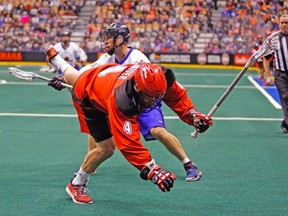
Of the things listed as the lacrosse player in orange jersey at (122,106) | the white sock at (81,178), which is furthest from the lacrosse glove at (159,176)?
the white sock at (81,178)

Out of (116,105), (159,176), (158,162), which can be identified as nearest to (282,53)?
(158,162)

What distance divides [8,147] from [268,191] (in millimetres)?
4261

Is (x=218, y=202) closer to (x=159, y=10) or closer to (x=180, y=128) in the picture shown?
(x=180, y=128)

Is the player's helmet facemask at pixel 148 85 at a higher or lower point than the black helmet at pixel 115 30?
higher

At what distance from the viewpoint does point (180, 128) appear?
11.8 meters

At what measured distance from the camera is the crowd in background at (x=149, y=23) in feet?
92.5

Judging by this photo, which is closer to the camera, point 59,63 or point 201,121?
point 201,121

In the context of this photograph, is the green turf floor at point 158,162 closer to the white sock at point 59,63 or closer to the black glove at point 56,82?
the black glove at point 56,82

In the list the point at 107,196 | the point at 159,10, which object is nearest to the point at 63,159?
the point at 107,196

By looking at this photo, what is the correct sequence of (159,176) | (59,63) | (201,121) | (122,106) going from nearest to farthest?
(159,176)
(122,106)
(201,121)
(59,63)

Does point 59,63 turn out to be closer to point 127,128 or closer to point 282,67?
point 127,128

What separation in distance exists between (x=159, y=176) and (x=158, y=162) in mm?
3686

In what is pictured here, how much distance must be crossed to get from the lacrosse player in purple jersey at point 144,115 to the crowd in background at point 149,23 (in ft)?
64.6

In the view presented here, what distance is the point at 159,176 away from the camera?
16.3ft
